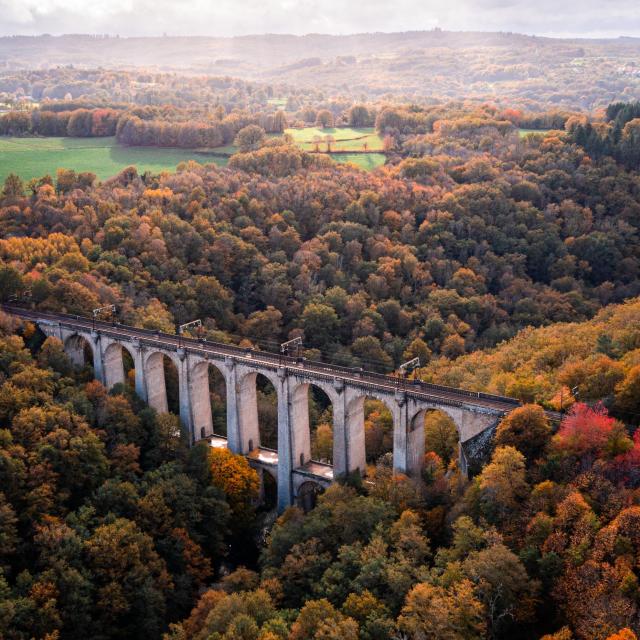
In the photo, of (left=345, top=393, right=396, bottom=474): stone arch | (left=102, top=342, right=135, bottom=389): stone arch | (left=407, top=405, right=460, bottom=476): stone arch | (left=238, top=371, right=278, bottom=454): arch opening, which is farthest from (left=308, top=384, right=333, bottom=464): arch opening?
(left=102, top=342, right=135, bottom=389): stone arch

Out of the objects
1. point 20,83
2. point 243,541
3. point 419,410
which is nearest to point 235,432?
point 243,541

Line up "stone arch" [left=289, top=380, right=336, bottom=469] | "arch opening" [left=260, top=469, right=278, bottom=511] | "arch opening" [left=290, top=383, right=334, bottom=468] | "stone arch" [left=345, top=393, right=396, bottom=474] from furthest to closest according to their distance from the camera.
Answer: "arch opening" [left=260, top=469, right=278, bottom=511] → "arch opening" [left=290, top=383, right=334, bottom=468] → "stone arch" [left=289, top=380, right=336, bottom=469] → "stone arch" [left=345, top=393, right=396, bottom=474]

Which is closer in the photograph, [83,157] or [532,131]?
[83,157]

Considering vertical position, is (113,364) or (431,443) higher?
(113,364)

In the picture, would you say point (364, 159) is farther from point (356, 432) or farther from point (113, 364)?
point (356, 432)

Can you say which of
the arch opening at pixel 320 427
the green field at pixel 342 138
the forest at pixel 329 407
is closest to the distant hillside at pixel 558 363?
the forest at pixel 329 407

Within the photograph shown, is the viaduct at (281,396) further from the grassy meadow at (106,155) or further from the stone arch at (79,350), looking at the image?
the grassy meadow at (106,155)

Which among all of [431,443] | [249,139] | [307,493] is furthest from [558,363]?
[249,139]

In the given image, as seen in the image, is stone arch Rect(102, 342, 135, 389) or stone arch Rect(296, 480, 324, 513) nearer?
stone arch Rect(296, 480, 324, 513)

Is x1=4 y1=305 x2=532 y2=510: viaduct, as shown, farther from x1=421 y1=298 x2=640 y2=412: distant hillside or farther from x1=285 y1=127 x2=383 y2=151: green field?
x1=285 y1=127 x2=383 y2=151: green field
